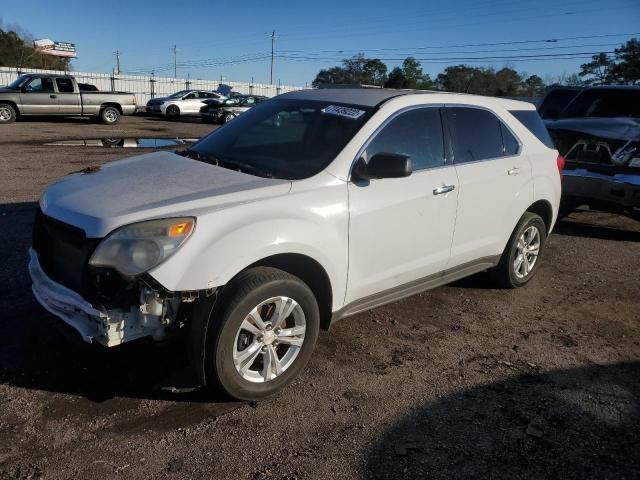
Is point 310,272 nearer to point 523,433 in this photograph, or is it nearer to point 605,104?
point 523,433

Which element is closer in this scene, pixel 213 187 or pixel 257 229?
pixel 257 229

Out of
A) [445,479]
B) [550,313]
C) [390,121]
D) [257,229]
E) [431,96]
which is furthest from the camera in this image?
[550,313]

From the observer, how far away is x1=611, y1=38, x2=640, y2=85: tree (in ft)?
162

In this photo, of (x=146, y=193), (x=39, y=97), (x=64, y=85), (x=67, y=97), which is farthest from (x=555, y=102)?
(x=39, y=97)

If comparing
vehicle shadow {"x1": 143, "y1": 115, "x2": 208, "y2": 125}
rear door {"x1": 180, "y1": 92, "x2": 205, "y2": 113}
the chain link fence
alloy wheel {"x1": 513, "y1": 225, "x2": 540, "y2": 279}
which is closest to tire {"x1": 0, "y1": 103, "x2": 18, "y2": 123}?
vehicle shadow {"x1": 143, "y1": 115, "x2": 208, "y2": 125}

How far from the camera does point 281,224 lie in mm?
3156

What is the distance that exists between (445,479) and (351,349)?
56.2 inches

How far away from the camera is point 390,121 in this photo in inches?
153

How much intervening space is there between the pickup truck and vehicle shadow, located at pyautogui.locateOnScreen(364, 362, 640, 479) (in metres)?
21.2

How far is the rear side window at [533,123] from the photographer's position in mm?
5184

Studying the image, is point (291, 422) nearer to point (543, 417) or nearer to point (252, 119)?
point (543, 417)

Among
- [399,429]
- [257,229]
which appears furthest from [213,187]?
[399,429]

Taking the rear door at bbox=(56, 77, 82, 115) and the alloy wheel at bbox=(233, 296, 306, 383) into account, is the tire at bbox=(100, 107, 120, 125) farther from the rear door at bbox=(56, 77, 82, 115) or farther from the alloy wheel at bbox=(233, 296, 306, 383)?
the alloy wheel at bbox=(233, 296, 306, 383)

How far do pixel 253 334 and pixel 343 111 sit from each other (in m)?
1.79
